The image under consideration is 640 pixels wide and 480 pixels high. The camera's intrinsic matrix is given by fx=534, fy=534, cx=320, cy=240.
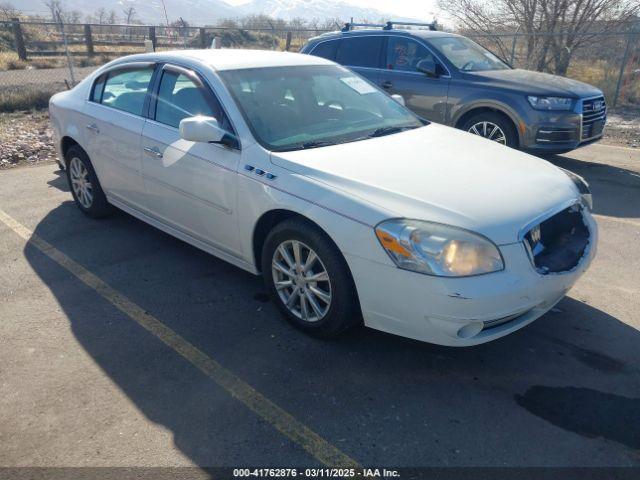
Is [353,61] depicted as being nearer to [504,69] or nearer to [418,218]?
[504,69]

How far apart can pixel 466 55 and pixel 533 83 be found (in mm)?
1143

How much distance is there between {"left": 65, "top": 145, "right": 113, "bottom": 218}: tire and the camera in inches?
203

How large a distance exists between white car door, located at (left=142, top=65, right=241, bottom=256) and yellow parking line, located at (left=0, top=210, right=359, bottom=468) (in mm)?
714

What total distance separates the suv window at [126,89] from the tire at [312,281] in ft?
6.25

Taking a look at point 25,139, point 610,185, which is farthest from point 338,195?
point 25,139

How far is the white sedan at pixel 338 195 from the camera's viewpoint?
110 inches

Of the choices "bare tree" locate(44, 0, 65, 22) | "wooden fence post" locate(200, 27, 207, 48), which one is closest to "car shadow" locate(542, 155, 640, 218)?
"bare tree" locate(44, 0, 65, 22)

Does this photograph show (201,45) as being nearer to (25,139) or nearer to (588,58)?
(25,139)

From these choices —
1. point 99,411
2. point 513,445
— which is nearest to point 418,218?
point 513,445

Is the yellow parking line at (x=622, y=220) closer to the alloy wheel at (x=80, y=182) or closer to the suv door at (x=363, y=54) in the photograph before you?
the suv door at (x=363, y=54)

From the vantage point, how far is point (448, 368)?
10.3ft

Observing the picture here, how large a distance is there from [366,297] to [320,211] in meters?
0.55

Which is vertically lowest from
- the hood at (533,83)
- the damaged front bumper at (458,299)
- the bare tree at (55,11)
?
the damaged front bumper at (458,299)

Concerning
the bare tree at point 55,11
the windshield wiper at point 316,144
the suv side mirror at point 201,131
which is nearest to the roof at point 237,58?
the suv side mirror at point 201,131
